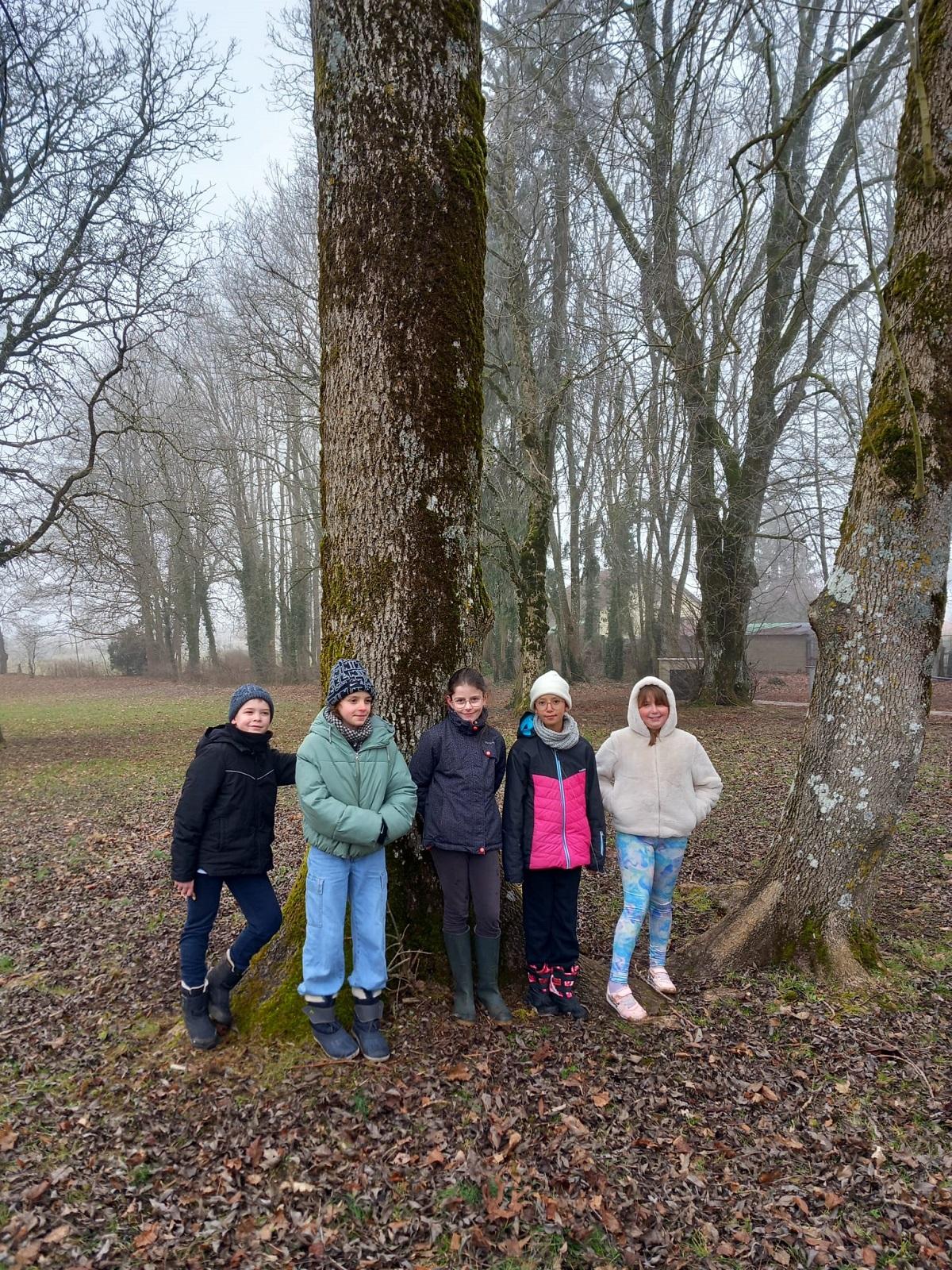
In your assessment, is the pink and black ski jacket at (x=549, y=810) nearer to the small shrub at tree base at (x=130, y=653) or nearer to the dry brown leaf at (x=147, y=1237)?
the dry brown leaf at (x=147, y=1237)

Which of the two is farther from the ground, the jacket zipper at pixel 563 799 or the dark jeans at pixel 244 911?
the jacket zipper at pixel 563 799

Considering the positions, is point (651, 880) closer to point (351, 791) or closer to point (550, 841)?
point (550, 841)

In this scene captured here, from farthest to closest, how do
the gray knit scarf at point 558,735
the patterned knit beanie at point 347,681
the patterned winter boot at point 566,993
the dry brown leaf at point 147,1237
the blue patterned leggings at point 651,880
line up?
the blue patterned leggings at point 651,880, the gray knit scarf at point 558,735, the patterned winter boot at point 566,993, the patterned knit beanie at point 347,681, the dry brown leaf at point 147,1237

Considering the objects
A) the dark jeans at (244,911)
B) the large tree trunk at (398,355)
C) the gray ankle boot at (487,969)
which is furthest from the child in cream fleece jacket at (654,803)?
the dark jeans at (244,911)

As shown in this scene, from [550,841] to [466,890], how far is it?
18.4 inches

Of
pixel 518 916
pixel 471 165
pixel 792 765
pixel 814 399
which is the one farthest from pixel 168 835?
pixel 814 399

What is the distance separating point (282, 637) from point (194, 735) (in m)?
16.4

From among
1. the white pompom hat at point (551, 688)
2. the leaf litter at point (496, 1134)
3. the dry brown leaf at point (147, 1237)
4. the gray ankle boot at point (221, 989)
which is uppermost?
the white pompom hat at point (551, 688)

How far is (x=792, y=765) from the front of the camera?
9523 mm

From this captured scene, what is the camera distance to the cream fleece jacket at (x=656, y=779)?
157 inches

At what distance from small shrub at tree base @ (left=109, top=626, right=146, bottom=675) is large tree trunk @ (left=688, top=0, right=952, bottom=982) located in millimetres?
35264

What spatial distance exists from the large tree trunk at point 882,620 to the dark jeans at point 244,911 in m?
2.34

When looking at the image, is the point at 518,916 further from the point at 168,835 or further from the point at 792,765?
the point at 792,765

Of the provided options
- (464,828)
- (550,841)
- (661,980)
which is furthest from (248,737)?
(661,980)
